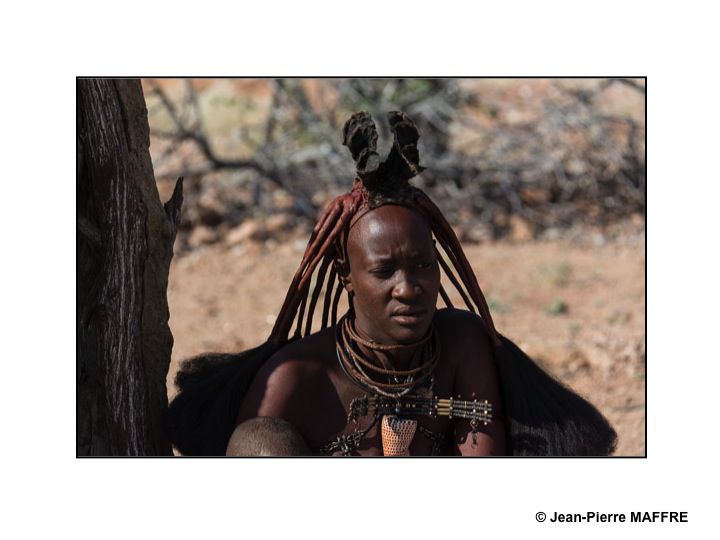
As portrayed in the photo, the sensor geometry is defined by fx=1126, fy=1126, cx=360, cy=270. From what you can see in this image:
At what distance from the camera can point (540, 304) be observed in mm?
9297

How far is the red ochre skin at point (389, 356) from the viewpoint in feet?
11.4

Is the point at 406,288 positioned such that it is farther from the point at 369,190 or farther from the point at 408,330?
the point at 369,190

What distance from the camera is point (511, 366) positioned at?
384 centimetres

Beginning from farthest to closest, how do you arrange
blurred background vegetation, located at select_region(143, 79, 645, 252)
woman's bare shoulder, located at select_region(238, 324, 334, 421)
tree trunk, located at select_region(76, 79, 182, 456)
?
blurred background vegetation, located at select_region(143, 79, 645, 252) < tree trunk, located at select_region(76, 79, 182, 456) < woman's bare shoulder, located at select_region(238, 324, 334, 421)

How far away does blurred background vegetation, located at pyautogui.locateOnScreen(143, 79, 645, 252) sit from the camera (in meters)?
11.3

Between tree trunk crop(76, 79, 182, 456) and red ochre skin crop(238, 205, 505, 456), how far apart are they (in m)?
0.47

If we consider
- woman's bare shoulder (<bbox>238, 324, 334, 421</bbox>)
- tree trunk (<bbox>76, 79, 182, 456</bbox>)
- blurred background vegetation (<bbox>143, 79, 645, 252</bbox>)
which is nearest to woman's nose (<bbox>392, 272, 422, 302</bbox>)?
woman's bare shoulder (<bbox>238, 324, 334, 421</bbox>)

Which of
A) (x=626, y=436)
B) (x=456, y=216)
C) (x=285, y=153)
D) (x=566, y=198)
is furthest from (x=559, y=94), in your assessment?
(x=626, y=436)

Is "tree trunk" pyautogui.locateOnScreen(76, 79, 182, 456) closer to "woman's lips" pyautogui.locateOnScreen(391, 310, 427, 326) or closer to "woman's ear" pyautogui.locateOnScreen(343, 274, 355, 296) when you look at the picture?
"woman's ear" pyautogui.locateOnScreen(343, 274, 355, 296)

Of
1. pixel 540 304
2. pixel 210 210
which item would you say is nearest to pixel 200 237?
pixel 210 210

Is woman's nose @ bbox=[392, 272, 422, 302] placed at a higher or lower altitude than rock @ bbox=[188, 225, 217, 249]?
lower

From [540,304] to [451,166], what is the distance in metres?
2.67

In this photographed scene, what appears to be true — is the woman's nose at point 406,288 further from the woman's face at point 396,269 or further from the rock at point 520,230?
the rock at point 520,230

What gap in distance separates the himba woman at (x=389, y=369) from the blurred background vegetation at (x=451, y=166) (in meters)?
7.23
